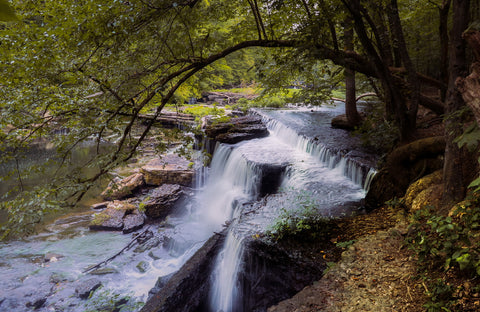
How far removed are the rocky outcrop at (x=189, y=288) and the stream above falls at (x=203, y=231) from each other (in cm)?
19

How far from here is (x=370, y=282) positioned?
3.46 meters

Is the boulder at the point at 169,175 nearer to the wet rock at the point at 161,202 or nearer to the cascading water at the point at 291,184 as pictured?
the wet rock at the point at 161,202

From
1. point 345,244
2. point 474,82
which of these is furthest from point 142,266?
point 474,82

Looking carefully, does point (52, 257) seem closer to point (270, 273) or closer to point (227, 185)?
point (227, 185)

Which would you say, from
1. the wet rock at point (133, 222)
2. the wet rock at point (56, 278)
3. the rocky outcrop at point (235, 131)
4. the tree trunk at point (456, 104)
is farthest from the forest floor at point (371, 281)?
the rocky outcrop at point (235, 131)

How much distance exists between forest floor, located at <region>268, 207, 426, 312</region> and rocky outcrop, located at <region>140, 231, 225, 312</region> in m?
2.28

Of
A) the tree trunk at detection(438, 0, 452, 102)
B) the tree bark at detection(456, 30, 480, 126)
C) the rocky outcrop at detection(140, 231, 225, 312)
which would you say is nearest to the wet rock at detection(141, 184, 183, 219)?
the rocky outcrop at detection(140, 231, 225, 312)

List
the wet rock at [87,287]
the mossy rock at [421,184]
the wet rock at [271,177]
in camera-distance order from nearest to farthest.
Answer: the mossy rock at [421,184] < the wet rock at [87,287] < the wet rock at [271,177]

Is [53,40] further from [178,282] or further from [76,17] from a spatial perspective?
[178,282]

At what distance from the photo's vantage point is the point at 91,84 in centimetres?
458

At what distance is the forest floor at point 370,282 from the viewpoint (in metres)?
3.12

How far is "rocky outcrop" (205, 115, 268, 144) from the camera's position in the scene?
1239 cm

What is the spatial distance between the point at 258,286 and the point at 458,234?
3.18m

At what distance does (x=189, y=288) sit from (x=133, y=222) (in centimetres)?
527
